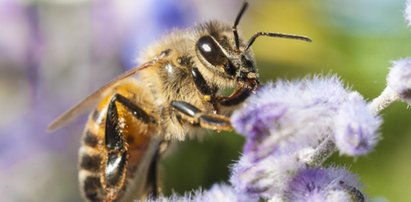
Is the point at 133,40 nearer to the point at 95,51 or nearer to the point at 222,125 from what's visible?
the point at 95,51

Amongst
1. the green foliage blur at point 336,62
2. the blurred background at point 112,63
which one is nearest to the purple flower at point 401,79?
the green foliage blur at point 336,62

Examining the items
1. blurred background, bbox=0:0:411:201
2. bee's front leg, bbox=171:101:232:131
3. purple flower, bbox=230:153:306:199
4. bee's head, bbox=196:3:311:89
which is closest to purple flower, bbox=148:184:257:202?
purple flower, bbox=230:153:306:199

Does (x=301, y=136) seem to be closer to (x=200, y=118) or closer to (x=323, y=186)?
(x=323, y=186)

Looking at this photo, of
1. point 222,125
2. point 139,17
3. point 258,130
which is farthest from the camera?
point 139,17

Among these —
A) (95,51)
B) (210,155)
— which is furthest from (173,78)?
(95,51)

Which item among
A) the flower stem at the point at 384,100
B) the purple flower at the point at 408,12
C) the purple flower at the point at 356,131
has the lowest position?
the purple flower at the point at 356,131

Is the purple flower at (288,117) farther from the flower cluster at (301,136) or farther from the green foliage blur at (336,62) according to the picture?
the green foliage blur at (336,62)

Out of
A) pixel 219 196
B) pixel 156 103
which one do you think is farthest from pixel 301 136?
pixel 156 103
